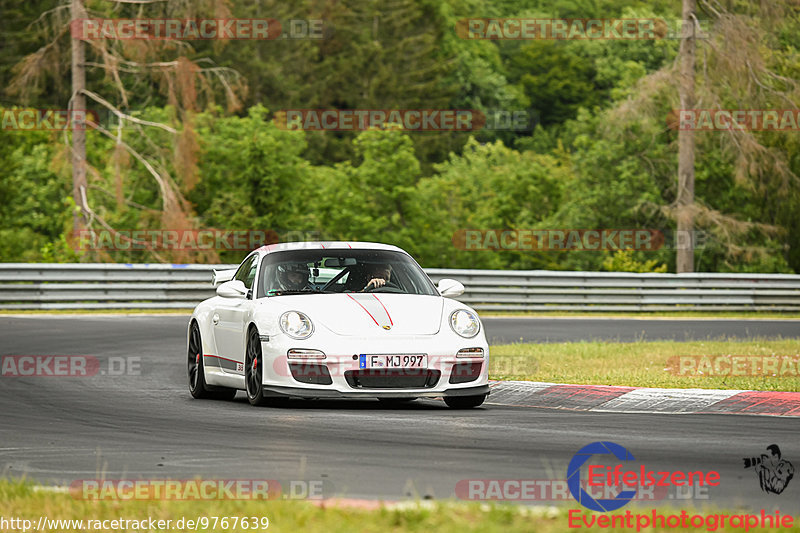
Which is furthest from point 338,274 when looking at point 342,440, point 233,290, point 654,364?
point 654,364

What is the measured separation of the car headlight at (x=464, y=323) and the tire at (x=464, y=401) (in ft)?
1.84

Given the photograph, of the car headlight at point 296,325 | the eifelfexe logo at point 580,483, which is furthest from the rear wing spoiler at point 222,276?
the eifelfexe logo at point 580,483

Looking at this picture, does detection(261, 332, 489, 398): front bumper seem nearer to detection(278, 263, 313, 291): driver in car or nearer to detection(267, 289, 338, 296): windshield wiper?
detection(267, 289, 338, 296): windshield wiper

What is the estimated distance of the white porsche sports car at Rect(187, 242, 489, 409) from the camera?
1103 cm

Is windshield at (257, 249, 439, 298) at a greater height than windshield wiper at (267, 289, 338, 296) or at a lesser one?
greater

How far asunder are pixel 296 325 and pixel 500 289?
17980mm

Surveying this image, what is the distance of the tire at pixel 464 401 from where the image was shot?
460 inches

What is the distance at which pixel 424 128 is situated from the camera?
80188mm

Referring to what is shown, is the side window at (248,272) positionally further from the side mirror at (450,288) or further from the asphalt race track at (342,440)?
the side mirror at (450,288)

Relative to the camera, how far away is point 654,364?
15.4 meters

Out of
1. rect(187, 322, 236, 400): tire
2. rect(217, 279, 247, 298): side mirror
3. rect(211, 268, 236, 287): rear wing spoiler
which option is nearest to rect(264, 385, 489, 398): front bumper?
rect(217, 279, 247, 298): side mirror

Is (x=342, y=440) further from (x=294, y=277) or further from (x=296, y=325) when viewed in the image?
(x=294, y=277)

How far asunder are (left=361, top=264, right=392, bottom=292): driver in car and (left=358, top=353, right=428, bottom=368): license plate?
130cm

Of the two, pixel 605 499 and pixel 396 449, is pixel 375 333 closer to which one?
pixel 396 449
